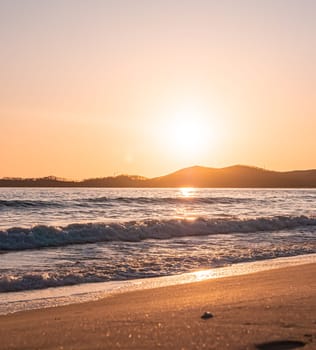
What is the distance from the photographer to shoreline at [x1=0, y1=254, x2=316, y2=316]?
8.13 m

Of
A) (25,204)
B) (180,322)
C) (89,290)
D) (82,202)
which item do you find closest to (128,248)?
(89,290)

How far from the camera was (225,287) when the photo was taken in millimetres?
8562

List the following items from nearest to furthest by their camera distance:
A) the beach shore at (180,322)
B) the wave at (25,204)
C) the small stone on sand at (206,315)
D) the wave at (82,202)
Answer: the beach shore at (180,322), the small stone on sand at (206,315), the wave at (25,204), the wave at (82,202)

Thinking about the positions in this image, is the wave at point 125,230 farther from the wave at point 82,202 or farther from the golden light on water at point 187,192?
the golden light on water at point 187,192

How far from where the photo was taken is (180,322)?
5469 mm

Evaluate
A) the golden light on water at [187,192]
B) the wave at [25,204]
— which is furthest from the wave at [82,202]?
the golden light on water at [187,192]

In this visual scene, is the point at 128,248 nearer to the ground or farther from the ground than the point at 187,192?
nearer to the ground

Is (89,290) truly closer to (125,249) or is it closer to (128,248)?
(125,249)

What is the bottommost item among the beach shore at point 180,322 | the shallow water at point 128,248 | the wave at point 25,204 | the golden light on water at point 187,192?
the shallow water at point 128,248

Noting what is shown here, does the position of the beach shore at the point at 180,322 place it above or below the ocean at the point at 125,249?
above

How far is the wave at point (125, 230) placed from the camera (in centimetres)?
1970

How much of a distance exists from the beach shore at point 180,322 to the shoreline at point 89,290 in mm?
620

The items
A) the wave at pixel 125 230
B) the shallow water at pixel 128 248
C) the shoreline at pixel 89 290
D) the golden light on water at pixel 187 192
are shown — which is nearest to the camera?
A: the shoreline at pixel 89 290

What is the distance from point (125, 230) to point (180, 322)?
57.5 ft
